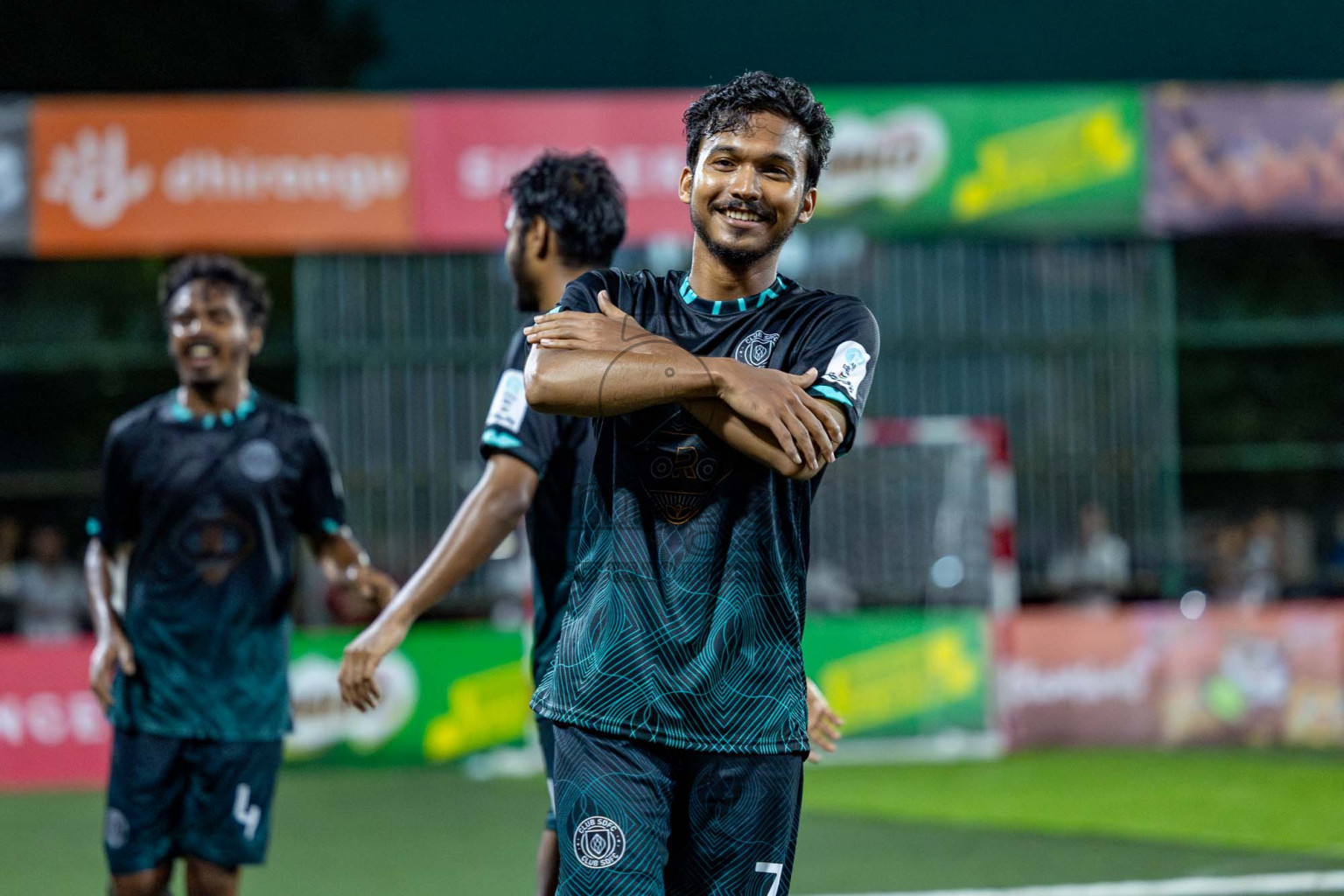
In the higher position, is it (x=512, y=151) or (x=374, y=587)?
(x=512, y=151)

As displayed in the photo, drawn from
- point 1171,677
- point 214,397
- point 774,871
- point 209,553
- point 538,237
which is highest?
point 538,237

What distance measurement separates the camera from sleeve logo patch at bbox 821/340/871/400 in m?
3.25

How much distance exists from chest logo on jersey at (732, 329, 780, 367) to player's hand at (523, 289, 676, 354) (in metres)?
0.17

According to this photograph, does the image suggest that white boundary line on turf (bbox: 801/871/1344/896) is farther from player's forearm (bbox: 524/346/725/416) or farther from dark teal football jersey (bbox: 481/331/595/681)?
player's forearm (bbox: 524/346/725/416)

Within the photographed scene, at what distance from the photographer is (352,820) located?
9.81 meters

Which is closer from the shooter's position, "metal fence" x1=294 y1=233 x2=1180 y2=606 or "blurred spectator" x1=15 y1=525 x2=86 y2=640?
"blurred spectator" x1=15 y1=525 x2=86 y2=640

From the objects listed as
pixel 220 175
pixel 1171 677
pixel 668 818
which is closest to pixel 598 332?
pixel 668 818

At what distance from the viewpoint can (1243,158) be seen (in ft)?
43.7

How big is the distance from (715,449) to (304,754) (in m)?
9.43

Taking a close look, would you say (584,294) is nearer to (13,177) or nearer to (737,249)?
(737,249)

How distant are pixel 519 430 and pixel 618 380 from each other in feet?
4.03

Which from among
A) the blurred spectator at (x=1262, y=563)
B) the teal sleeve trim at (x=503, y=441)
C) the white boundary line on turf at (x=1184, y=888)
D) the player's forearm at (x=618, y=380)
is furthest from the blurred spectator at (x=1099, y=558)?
the player's forearm at (x=618, y=380)

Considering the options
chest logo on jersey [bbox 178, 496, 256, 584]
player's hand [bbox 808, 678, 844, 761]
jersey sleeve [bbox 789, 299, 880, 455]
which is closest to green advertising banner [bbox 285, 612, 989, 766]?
chest logo on jersey [bbox 178, 496, 256, 584]

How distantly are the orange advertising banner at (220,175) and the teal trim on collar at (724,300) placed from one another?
9.78m
